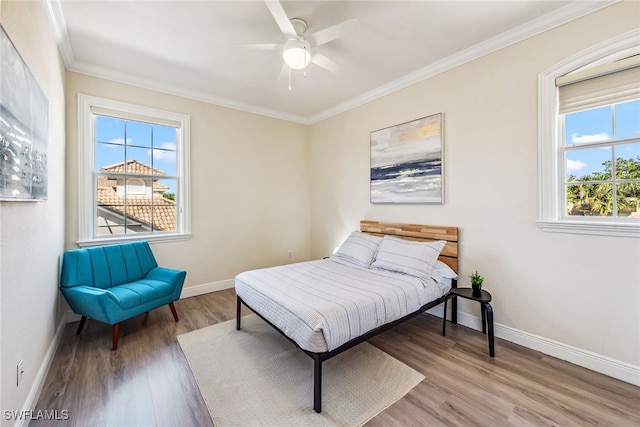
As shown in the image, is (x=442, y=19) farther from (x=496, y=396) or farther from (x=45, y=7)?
(x=45, y=7)

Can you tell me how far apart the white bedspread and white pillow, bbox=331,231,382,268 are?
192 mm

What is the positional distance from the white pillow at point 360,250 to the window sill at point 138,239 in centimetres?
213

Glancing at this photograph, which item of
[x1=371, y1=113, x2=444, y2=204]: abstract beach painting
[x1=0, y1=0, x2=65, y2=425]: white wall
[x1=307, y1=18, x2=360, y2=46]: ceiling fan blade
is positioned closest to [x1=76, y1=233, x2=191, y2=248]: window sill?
[x1=0, y1=0, x2=65, y2=425]: white wall

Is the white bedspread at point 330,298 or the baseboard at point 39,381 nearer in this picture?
the baseboard at point 39,381

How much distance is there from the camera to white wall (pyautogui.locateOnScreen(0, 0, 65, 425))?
131 centimetres

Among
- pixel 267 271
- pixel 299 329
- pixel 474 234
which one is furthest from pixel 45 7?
pixel 474 234

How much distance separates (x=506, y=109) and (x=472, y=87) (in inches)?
17.1

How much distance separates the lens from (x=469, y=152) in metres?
2.74

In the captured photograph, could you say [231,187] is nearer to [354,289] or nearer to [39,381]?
[354,289]

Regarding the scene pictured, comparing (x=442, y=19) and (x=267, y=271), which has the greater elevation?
(x=442, y=19)

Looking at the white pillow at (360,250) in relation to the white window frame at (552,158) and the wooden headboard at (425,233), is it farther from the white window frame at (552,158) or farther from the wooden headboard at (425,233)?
the white window frame at (552,158)

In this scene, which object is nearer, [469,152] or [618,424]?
[618,424]

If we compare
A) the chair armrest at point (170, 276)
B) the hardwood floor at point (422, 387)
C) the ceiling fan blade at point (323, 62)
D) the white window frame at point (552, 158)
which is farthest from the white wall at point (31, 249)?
the white window frame at point (552, 158)

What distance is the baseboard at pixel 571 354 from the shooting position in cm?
191
